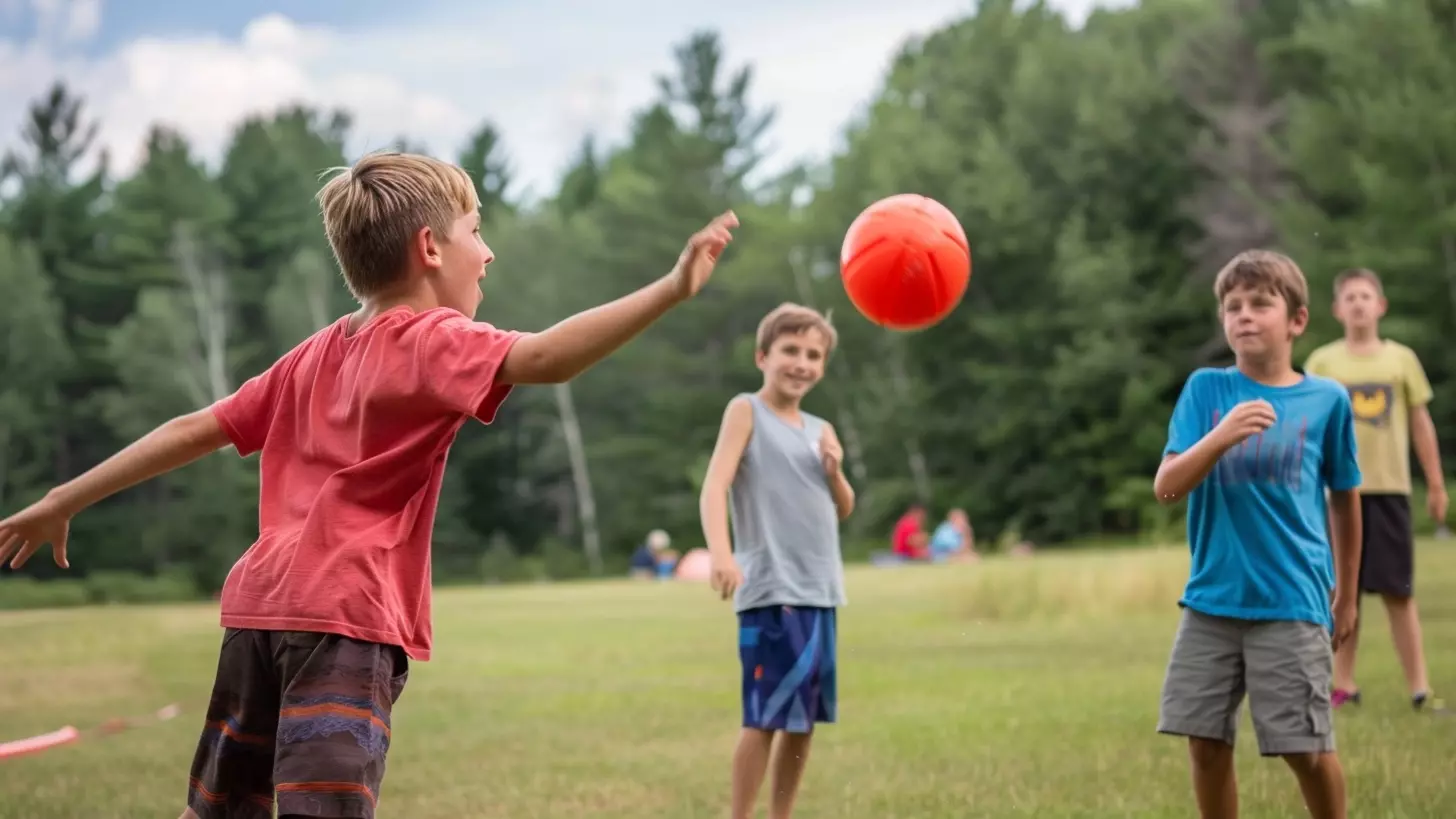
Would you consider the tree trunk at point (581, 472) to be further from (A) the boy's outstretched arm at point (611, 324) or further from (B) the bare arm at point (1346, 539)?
(A) the boy's outstretched arm at point (611, 324)

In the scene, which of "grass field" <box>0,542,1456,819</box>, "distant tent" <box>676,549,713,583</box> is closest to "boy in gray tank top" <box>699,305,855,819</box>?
"grass field" <box>0,542,1456,819</box>

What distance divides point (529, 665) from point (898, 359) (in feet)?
123

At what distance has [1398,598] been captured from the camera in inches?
309

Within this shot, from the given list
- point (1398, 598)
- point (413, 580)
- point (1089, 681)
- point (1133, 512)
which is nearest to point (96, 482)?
point (413, 580)

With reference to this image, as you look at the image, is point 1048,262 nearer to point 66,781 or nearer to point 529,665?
point 529,665

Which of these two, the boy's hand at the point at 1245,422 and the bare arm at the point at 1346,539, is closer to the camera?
the boy's hand at the point at 1245,422

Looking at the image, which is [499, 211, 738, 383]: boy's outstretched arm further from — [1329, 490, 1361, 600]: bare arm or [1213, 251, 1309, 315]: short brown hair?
[1329, 490, 1361, 600]: bare arm

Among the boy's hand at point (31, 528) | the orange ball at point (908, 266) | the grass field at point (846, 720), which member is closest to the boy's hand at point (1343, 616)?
the grass field at point (846, 720)

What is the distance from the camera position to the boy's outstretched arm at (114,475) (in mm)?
3621

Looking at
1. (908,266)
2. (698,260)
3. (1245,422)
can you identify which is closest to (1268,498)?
(1245,422)

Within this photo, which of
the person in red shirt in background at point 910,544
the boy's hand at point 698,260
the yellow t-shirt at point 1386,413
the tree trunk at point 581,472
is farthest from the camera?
the tree trunk at point 581,472

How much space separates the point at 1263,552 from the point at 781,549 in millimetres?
1776

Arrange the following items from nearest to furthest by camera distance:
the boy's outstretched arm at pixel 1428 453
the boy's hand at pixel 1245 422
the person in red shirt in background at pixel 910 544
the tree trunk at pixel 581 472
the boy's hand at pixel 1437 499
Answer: the boy's hand at pixel 1245 422 → the boy's hand at pixel 1437 499 → the boy's outstretched arm at pixel 1428 453 → the person in red shirt in background at pixel 910 544 → the tree trunk at pixel 581 472

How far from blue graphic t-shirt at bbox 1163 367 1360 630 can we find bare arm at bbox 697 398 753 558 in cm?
162
